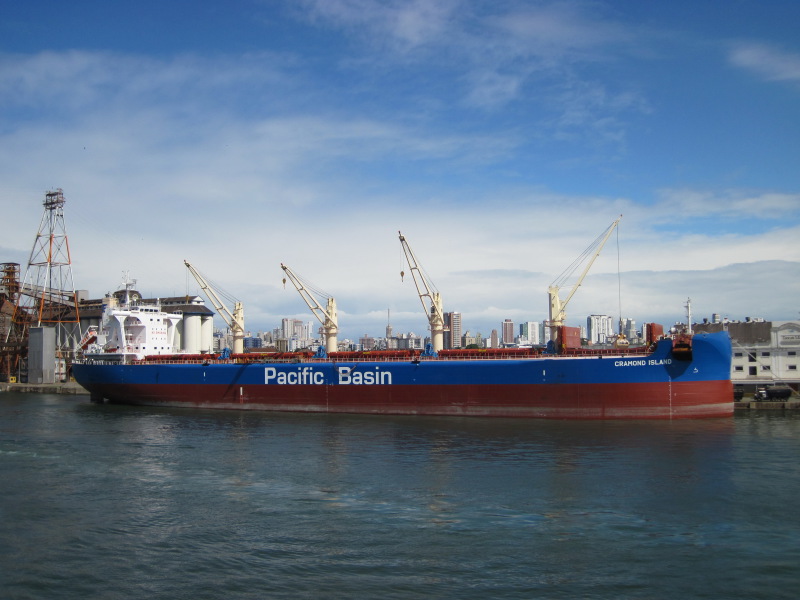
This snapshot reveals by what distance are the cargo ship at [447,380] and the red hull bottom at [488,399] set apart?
5cm

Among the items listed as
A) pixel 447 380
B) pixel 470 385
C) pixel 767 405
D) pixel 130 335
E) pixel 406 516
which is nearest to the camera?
pixel 406 516

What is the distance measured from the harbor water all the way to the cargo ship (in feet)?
12.8

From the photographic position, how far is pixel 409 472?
21250mm

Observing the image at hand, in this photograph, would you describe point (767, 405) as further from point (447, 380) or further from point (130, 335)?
point (130, 335)

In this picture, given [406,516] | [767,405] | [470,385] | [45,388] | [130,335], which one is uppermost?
[130,335]

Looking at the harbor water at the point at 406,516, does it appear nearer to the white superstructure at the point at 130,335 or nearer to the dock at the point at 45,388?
the white superstructure at the point at 130,335

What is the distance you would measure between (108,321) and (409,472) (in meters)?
35.6

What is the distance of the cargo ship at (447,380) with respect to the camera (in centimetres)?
3209

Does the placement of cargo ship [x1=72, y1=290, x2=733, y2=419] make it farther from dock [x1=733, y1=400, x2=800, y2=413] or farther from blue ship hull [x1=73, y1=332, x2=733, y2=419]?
dock [x1=733, y1=400, x2=800, y2=413]

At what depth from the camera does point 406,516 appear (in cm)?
1634

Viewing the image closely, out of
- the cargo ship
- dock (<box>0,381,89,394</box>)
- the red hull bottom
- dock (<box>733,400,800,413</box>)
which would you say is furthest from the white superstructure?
dock (<box>733,400,800,413</box>)

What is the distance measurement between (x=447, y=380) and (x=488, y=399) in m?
2.43

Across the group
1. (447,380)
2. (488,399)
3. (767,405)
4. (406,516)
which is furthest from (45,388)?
(767,405)

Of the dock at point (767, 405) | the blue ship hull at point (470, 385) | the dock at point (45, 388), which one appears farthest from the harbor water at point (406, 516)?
the dock at point (45, 388)
